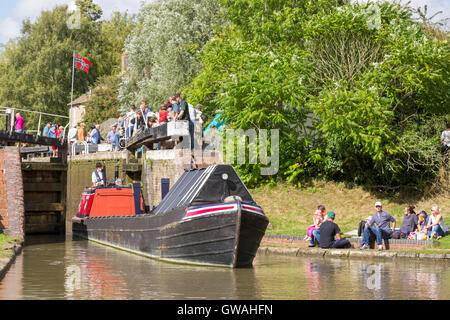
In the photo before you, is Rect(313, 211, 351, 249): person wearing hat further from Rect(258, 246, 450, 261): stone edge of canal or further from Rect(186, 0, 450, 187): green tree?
Rect(186, 0, 450, 187): green tree

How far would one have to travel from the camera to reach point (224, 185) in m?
17.0

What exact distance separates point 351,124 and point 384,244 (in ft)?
21.0

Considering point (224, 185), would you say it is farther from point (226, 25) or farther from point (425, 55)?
point (226, 25)

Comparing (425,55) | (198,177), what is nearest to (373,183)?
(425,55)

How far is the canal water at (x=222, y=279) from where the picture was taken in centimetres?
1246

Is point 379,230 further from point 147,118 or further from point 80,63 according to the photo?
point 80,63

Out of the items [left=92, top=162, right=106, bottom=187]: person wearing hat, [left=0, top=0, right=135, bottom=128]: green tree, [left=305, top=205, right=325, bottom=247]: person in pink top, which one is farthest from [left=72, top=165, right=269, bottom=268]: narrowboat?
[left=0, top=0, right=135, bottom=128]: green tree

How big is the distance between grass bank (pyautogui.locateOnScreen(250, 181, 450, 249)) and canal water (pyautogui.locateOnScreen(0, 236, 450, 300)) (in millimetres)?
6045

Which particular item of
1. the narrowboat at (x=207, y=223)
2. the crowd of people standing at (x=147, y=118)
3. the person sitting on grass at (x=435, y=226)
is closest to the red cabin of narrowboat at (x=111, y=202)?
the crowd of people standing at (x=147, y=118)

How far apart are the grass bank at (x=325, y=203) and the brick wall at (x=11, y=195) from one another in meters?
8.18

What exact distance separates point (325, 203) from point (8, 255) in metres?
14.0

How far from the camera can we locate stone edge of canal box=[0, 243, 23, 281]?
45.9 feet

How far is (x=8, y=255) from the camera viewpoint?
15961 millimetres

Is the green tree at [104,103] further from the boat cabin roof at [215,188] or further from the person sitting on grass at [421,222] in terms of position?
the boat cabin roof at [215,188]
